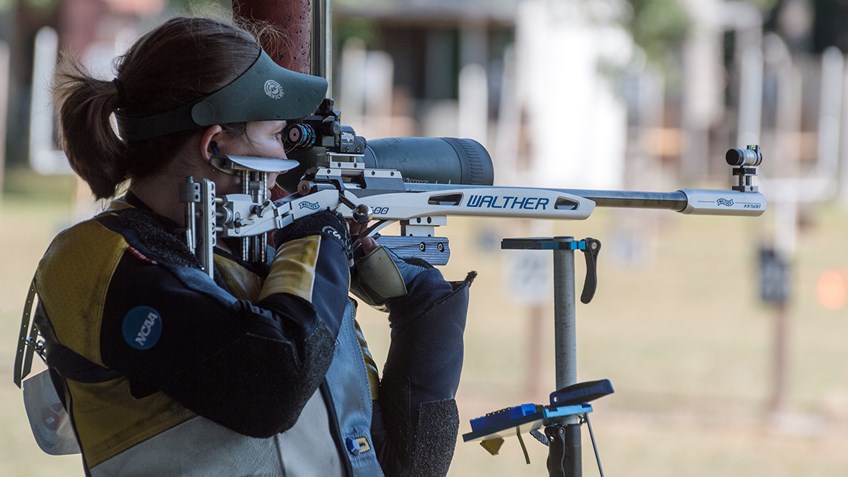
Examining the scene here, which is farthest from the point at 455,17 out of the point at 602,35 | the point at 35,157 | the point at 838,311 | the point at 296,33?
the point at 296,33

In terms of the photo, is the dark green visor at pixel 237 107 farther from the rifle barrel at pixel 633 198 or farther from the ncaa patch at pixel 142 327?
the rifle barrel at pixel 633 198

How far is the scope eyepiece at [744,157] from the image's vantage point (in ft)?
9.09

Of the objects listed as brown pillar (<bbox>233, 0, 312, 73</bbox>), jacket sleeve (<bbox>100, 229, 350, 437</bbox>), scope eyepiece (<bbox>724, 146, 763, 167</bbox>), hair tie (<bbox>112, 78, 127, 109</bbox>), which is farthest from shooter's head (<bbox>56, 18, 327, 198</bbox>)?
scope eyepiece (<bbox>724, 146, 763, 167</bbox>)

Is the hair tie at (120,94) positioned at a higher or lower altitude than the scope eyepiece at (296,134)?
higher

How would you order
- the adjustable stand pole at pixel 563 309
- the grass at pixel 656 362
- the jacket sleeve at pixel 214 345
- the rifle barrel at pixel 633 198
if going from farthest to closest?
the grass at pixel 656 362 → the rifle barrel at pixel 633 198 → the adjustable stand pole at pixel 563 309 → the jacket sleeve at pixel 214 345

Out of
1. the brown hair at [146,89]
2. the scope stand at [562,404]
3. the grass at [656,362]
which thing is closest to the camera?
the brown hair at [146,89]

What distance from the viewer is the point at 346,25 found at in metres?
21.7

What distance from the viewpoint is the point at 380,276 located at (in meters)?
2.52

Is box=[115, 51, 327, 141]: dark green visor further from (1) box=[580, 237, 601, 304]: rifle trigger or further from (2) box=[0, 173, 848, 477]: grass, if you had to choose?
(2) box=[0, 173, 848, 477]: grass

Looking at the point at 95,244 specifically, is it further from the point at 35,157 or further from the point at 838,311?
the point at 35,157

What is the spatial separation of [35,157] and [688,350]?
13.9 meters

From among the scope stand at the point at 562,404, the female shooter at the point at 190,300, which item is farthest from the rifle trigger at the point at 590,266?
the female shooter at the point at 190,300

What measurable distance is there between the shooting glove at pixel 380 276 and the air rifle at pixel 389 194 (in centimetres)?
5

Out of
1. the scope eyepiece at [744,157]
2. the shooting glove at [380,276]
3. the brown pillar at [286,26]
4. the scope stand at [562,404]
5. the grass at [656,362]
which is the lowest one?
the grass at [656,362]
